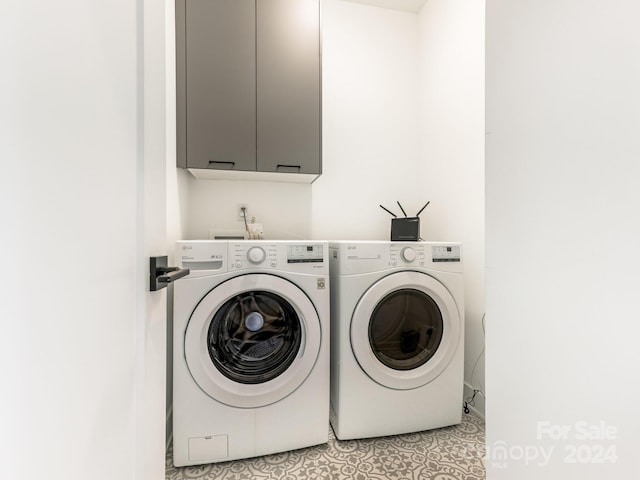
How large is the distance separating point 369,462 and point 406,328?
601 millimetres

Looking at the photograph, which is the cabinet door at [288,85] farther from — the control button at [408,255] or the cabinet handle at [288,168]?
the control button at [408,255]

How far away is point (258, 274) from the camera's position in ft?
4.14

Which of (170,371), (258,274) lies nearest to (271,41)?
(258,274)

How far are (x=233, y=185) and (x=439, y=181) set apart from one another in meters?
1.38

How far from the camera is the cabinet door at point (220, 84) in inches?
60.2

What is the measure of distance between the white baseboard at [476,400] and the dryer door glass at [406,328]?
0.47 meters

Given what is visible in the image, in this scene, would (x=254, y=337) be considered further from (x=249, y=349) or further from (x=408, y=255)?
(x=408, y=255)

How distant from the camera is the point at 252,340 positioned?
1.31 m
